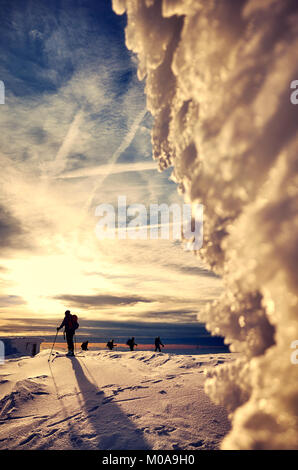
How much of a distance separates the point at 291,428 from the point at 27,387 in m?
6.06

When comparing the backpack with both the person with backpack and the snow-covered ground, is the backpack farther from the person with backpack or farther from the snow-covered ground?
the snow-covered ground

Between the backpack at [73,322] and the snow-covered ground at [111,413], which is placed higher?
the backpack at [73,322]

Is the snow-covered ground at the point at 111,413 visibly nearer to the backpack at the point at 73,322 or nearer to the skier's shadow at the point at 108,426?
the skier's shadow at the point at 108,426

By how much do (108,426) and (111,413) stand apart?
450 mm

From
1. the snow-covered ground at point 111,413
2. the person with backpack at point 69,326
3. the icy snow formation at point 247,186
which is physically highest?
the icy snow formation at point 247,186

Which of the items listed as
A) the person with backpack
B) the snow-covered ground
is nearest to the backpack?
the person with backpack

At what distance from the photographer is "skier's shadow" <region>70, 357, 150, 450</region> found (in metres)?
3.35

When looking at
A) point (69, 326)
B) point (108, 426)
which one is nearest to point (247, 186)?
point (108, 426)

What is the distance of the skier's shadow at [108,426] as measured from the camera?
3352 millimetres

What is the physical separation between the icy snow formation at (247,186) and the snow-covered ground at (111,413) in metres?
1.20

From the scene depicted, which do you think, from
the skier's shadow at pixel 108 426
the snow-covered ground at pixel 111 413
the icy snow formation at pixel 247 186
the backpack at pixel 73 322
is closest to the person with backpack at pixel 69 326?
the backpack at pixel 73 322

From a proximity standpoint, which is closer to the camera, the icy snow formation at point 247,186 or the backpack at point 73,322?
the icy snow formation at point 247,186

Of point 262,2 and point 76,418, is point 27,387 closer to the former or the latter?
point 76,418
